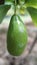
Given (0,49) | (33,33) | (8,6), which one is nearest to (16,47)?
(8,6)

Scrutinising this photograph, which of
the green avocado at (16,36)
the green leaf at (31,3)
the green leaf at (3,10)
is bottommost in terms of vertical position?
the green avocado at (16,36)

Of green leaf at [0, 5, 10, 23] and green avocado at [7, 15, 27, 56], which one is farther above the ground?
green leaf at [0, 5, 10, 23]

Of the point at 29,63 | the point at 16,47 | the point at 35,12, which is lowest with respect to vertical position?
the point at 29,63

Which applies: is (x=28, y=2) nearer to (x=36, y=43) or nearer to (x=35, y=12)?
(x=35, y=12)

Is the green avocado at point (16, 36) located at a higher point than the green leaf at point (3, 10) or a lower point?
lower

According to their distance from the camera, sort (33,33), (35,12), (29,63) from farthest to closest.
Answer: (33,33), (29,63), (35,12)

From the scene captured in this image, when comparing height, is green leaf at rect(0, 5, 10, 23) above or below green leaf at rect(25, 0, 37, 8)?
below

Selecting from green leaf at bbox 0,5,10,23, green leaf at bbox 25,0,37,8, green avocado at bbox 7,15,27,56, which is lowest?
green avocado at bbox 7,15,27,56

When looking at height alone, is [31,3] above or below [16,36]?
above
